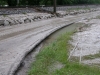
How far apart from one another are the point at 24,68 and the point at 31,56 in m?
1.78

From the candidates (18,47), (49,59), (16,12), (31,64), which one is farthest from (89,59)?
(16,12)

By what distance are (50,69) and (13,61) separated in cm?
160

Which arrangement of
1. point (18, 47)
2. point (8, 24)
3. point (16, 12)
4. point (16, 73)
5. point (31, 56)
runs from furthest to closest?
point (16, 12) < point (8, 24) < point (18, 47) < point (31, 56) < point (16, 73)

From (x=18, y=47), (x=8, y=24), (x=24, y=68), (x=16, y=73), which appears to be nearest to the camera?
(x=16, y=73)

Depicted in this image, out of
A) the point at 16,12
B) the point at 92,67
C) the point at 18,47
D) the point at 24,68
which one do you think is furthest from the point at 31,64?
the point at 16,12

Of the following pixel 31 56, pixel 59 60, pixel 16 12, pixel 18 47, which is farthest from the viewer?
A: pixel 16 12

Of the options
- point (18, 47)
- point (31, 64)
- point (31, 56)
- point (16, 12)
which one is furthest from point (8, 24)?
point (31, 64)

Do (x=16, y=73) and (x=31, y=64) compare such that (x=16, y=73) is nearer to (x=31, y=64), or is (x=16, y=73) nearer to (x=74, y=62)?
(x=31, y=64)

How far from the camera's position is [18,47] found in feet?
37.4

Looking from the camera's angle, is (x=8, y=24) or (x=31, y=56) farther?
(x=8, y=24)

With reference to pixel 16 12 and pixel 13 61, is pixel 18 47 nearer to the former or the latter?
pixel 13 61

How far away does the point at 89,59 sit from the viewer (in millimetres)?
9039

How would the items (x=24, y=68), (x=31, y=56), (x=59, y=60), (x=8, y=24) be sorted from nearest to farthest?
(x=24, y=68) < (x=59, y=60) < (x=31, y=56) < (x=8, y=24)

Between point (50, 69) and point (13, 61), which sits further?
point (13, 61)
